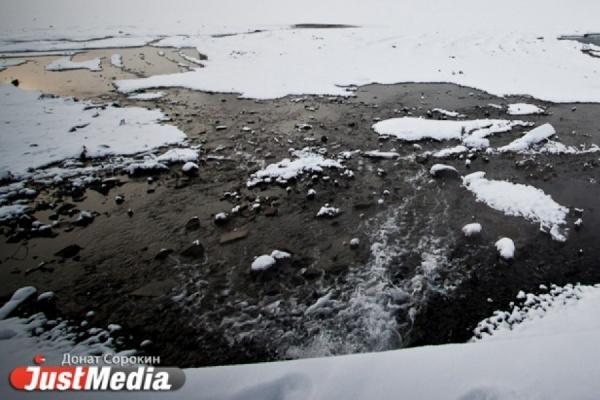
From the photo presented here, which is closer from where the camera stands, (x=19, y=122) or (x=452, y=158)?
(x=452, y=158)

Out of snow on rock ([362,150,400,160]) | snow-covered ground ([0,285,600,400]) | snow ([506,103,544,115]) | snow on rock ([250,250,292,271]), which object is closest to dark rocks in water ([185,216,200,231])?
snow on rock ([250,250,292,271])

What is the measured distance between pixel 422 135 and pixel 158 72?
1594cm

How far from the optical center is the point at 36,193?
25.7 feet

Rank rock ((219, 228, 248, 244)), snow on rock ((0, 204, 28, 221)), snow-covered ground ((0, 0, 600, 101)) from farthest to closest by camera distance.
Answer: snow-covered ground ((0, 0, 600, 101))
snow on rock ((0, 204, 28, 221))
rock ((219, 228, 248, 244))

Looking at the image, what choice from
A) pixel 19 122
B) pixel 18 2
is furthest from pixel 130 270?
pixel 18 2

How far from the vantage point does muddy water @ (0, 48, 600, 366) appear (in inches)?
180

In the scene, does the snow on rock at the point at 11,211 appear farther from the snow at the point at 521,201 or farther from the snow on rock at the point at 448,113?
the snow on rock at the point at 448,113

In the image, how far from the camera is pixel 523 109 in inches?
476

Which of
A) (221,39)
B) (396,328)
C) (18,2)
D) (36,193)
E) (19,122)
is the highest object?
(18,2)

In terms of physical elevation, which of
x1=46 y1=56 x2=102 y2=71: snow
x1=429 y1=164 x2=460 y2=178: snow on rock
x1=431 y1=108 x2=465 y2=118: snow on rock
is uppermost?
x1=46 y1=56 x2=102 y2=71: snow

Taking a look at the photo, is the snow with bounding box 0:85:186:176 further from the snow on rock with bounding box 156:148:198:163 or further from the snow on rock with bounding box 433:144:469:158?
the snow on rock with bounding box 433:144:469:158

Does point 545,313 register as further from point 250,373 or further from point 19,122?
point 19,122

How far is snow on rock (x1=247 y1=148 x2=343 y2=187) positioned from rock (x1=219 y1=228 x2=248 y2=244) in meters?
1.79

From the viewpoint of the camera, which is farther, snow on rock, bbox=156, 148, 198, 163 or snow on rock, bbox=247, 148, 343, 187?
snow on rock, bbox=156, 148, 198, 163
